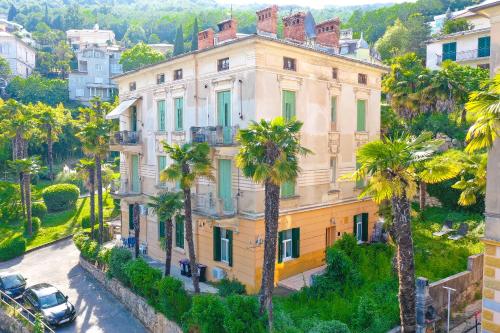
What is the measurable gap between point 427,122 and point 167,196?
22250mm

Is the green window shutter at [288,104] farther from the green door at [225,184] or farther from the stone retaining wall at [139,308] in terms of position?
the stone retaining wall at [139,308]

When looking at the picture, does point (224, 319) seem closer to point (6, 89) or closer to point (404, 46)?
point (404, 46)

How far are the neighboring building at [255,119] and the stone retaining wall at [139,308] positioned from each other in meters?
3.89

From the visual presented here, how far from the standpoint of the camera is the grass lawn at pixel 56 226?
37469 mm

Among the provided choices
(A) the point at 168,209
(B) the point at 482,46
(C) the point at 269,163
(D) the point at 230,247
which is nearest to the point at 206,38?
(A) the point at 168,209

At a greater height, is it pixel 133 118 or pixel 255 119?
pixel 133 118

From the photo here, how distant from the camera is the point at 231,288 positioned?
21.0 m

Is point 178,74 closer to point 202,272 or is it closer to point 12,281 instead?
point 202,272

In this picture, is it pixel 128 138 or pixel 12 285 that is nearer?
pixel 12 285

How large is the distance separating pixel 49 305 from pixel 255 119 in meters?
14.5

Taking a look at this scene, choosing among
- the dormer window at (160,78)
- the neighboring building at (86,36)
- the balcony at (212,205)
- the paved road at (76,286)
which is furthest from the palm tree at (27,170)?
the neighboring building at (86,36)

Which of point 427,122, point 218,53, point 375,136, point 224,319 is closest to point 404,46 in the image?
point 427,122

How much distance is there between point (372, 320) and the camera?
15906 mm

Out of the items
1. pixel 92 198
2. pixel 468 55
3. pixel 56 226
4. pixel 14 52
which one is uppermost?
pixel 14 52
